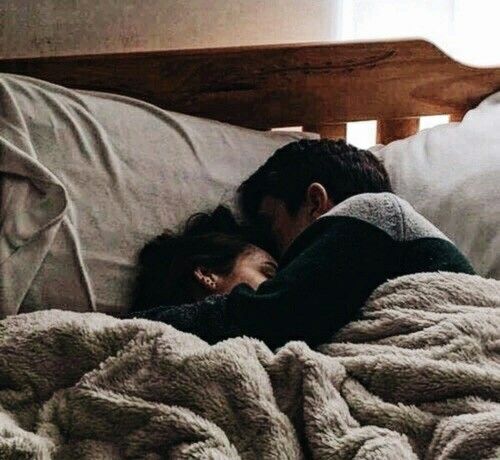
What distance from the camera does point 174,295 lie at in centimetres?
130

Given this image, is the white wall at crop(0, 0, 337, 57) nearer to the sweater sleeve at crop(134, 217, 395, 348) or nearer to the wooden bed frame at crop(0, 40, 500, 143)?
the wooden bed frame at crop(0, 40, 500, 143)

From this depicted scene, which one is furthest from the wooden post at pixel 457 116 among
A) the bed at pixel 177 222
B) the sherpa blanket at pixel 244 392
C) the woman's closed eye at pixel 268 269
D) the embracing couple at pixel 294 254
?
the sherpa blanket at pixel 244 392

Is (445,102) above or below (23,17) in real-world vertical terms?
below

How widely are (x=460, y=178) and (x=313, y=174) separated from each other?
9.0 inches

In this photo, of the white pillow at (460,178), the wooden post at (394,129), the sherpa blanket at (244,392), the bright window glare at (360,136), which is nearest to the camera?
the sherpa blanket at (244,392)

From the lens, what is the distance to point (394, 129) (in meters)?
1.62

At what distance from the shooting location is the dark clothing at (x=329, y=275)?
1.07 meters

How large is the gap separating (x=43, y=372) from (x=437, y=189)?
686 mm

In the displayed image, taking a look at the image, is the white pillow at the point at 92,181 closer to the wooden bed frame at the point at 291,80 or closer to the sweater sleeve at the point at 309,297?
the wooden bed frame at the point at 291,80

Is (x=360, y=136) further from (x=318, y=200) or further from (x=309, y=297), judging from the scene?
(x=309, y=297)

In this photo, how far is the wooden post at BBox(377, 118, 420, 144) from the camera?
63.7 inches

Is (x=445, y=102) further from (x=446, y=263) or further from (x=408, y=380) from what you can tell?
(x=408, y=380)

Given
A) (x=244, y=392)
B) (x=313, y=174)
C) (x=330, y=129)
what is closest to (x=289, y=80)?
(x=330, y=129)

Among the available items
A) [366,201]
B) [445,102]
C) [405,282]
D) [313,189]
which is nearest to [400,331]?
[405,282]
